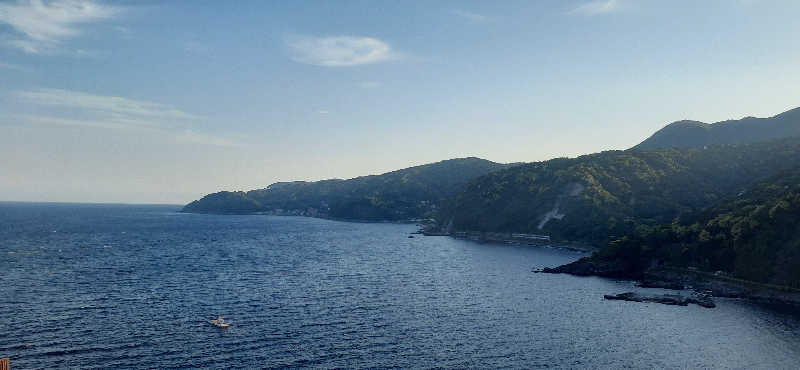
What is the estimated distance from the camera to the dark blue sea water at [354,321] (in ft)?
209

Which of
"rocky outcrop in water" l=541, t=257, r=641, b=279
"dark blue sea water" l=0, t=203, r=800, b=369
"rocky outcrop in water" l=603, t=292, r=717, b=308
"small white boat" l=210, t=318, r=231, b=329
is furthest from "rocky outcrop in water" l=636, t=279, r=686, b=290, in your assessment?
"small white boat" l=210, t=318, r=231, b=329

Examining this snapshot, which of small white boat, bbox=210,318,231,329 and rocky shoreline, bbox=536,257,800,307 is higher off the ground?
rocky shoreline, bbox=536,257,800,307

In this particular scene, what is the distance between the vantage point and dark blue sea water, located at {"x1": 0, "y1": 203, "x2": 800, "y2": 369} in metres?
63.7

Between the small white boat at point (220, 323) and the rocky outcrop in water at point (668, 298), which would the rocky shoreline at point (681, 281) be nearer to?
the rocky outcrop in water at point (668, 298)

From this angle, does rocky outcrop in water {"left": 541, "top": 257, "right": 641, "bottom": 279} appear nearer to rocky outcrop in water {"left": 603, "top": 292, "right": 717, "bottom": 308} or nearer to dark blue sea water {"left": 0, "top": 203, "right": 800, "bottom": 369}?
dark blue sea water {"left": 0, "top": 203, "right": 800, "bottom": 369}

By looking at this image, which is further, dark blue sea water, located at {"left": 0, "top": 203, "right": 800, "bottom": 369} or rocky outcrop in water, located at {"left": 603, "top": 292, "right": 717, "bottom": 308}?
rocky outcrop in water, located at {"left": 603, "top": 292, "right": 717, "bottom": 308}

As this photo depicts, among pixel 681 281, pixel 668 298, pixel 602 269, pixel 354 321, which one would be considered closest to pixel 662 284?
pixel 681 281

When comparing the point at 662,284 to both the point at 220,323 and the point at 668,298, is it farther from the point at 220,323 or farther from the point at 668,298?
the point at 220,323

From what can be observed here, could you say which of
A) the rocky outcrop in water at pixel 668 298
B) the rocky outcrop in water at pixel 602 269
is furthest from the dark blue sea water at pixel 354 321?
the rocky outcrop in water at pixel 602 269

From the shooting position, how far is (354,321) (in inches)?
3179

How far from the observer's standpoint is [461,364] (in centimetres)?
6206

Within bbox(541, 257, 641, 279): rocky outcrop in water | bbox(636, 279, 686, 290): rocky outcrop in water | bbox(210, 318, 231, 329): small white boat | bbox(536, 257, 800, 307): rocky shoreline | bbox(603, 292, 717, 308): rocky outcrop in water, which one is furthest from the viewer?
bbox(541, 257, 641, 279): rocky outcrop in water

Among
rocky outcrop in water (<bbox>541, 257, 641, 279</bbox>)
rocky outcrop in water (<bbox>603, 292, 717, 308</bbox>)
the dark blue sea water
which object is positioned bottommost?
the dark blue sea water

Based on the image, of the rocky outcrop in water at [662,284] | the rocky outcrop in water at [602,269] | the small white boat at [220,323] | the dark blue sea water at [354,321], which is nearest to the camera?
the dark blue sea water at [354,321]
